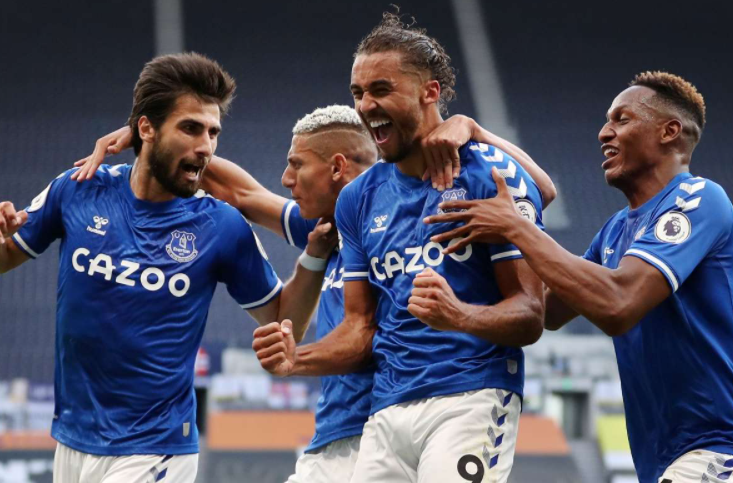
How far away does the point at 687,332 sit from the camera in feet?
11.6

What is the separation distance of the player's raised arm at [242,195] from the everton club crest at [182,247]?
0.66 meters

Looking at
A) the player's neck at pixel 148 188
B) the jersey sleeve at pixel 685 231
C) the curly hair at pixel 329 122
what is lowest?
the jersey sleeve at pixel 685 231

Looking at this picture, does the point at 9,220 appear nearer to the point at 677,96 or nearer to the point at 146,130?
the point at 146,130

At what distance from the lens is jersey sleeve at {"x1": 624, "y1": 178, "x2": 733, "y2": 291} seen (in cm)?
342

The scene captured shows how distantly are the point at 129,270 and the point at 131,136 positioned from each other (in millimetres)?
721

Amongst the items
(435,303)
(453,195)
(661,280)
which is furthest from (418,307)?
(661,280)

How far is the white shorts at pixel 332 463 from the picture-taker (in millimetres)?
4062

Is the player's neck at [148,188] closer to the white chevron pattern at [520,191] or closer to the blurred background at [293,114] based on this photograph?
the white chevron pattern at [520,191]

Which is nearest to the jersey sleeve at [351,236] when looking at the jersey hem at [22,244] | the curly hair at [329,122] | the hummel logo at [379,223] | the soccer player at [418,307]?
the soccer player at [418,307]

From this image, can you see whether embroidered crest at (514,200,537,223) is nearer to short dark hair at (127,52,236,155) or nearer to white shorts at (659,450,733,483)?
white shorts at (659,450,733,483)

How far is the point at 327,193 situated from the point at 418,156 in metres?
0.97

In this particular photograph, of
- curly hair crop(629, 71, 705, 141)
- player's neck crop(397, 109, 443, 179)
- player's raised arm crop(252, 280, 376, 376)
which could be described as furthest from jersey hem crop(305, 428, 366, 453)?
curly hair crop(629, 71, 705, 141)

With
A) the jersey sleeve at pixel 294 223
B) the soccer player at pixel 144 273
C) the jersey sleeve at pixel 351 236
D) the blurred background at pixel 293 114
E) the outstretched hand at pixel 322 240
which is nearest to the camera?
the jersey sleeve at pixel 351 236

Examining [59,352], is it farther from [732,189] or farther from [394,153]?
[732,189]
